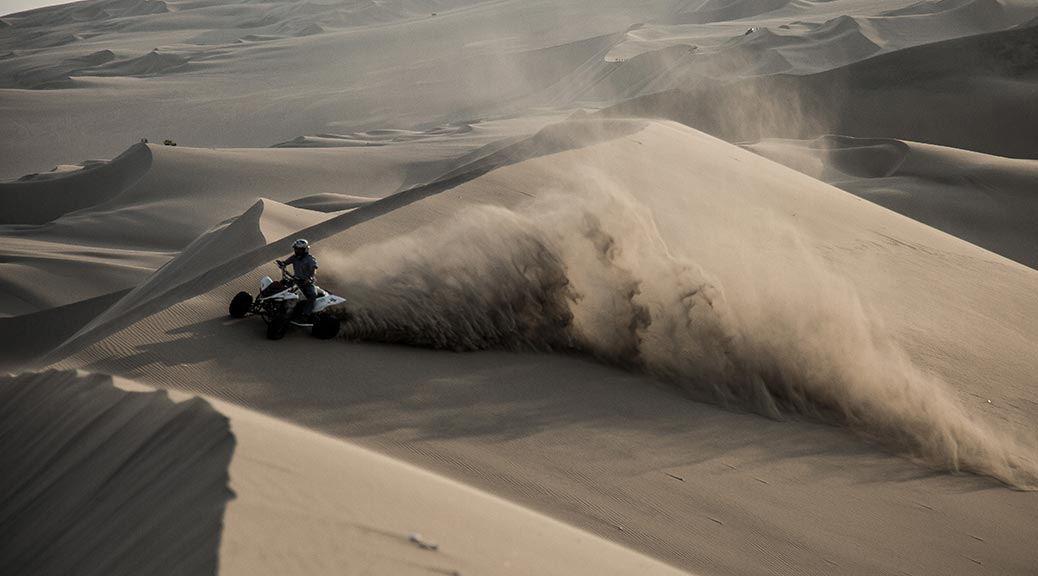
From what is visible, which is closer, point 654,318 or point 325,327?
point 325,327

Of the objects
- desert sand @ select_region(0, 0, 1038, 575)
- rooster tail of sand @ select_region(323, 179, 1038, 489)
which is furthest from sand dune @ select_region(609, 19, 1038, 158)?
rooster tail of sand @ select_region(323, 179, 1038, 489)

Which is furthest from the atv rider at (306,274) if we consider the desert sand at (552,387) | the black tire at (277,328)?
the desert sand at (552,387)

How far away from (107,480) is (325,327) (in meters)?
2.08

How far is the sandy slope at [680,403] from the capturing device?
5.54 meters

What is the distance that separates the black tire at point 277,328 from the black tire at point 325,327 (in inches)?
8.0

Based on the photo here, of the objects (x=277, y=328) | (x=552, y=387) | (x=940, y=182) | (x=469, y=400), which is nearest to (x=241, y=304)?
(x=277, y=328)

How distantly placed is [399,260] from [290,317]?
1111mm

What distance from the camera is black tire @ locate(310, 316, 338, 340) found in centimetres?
660

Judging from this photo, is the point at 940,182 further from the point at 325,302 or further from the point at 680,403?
the point at 325,302

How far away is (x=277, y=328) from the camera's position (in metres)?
6.56

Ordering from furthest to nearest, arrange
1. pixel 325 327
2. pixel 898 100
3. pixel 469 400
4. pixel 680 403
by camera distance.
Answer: pixel 898 100
pixel 680 403
pixel 325 327
pixel 469 400

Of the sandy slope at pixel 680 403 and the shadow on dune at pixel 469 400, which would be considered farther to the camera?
the shadow on dune at pixel 469 400

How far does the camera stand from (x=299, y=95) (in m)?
46.8

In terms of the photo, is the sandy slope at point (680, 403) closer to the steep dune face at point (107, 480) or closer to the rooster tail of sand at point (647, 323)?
the rooster tail of sand at point (647, 323)
